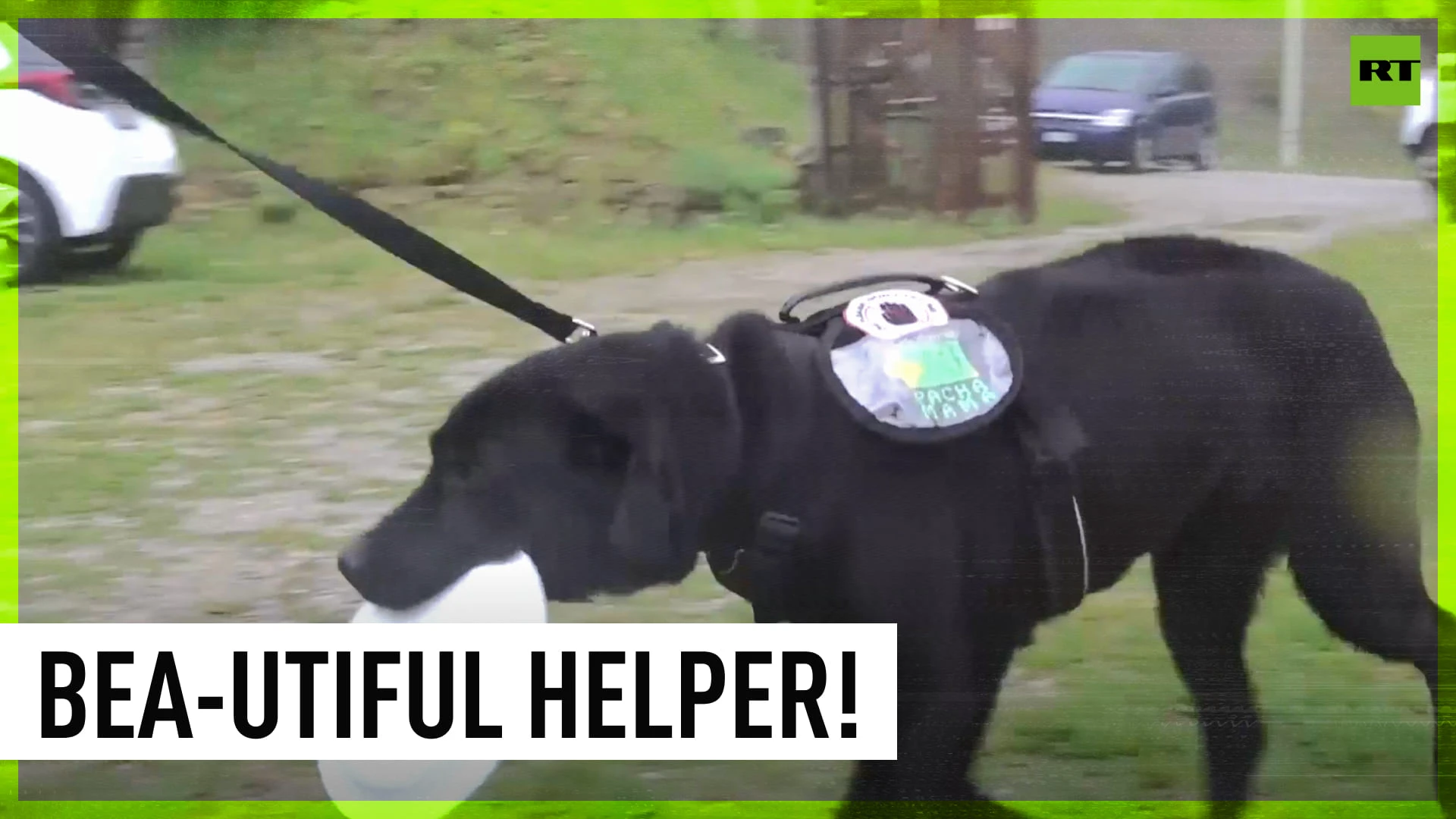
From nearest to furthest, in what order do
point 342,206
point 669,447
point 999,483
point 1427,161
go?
point 669,447
point 999,483
point 342,206
point 1427,161

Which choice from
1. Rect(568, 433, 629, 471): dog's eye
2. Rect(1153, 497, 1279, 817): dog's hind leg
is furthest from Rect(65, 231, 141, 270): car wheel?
Rect(1153, 497, 1279, 817): dog's hind leg

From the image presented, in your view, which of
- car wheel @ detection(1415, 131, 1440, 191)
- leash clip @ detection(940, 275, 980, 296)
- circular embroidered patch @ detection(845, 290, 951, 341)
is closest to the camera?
circular embroidered patch @ detection(845, 290, 951, 341)

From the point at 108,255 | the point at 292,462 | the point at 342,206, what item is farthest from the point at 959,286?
the point at 108,255

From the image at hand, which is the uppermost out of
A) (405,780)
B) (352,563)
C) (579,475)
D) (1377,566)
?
(579,475)

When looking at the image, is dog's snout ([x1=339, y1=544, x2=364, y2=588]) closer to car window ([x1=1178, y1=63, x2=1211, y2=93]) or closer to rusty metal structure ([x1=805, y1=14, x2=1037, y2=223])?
rusty metal structure ([x1=805, y1=14, x2=1037, y2=223])

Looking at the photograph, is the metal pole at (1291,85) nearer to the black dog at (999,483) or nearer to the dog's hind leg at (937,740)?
the black dog at (999,483)

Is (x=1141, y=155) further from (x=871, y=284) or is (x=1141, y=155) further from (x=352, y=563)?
(x=352, y=563)

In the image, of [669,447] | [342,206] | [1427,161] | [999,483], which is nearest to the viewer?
[669,447]

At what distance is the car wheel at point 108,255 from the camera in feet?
7.92

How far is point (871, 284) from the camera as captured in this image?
8.17ft

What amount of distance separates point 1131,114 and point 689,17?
705 mm

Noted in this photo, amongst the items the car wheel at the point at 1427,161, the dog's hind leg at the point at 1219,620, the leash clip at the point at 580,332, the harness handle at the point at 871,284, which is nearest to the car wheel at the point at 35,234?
the leash clip at the point at 580,332

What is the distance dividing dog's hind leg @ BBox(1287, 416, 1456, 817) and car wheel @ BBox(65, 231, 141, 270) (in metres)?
1.85

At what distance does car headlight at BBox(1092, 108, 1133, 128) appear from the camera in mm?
2467
